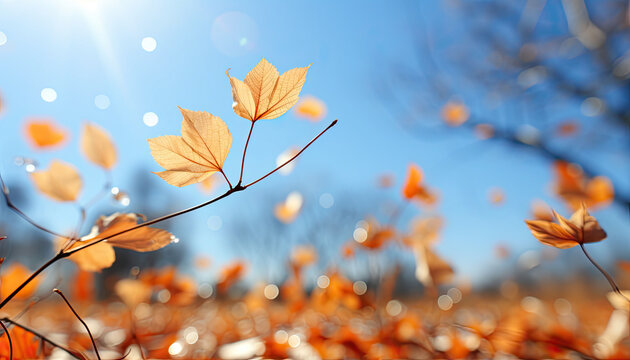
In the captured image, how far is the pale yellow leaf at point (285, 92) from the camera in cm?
14

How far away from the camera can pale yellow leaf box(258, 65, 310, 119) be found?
144 millimetres

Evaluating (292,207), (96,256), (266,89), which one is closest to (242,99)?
(266,89)

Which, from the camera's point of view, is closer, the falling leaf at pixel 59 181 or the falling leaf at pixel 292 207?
the falling leaf at pixel 59 181

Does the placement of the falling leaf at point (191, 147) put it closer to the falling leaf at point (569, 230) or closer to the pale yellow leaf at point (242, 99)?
the pale yellow leaf at point (242, 99)

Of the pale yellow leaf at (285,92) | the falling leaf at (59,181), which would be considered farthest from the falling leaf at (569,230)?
the falling leaf at (59,181)

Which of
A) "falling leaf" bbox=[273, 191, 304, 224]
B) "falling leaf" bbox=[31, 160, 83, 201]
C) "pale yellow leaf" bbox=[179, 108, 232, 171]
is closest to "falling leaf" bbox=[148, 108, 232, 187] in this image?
"pale yellow leaf" bbox=[179, 108, 232, 171]

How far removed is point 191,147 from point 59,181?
0.12 meters

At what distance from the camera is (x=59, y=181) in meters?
0.21

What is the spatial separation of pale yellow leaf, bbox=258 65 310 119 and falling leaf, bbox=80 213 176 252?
0.26 ft

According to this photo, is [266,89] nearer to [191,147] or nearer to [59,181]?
[191,147]

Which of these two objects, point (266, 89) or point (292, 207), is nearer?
point (266, 89)

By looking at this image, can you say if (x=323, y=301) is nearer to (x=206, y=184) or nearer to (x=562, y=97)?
(x=206, y=184)

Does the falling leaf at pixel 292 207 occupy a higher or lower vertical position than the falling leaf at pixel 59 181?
lower

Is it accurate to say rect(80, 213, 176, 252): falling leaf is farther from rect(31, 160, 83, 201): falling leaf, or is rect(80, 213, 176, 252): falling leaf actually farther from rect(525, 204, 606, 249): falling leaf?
rect(525, 204, 606, 249): falling leaf
